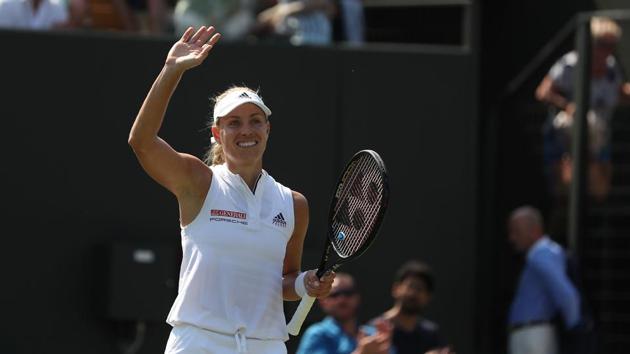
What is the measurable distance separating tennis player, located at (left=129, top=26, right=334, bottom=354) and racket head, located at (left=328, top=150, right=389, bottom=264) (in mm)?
185

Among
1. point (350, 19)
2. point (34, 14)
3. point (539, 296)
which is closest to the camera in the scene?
point (539, 296)

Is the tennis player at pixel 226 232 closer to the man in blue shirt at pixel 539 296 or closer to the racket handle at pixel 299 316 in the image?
the racket handle at pixel 299 316

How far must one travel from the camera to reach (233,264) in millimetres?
4812

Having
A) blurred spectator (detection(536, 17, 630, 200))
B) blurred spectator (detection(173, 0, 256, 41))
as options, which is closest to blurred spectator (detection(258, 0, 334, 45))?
blurred spectator (detection(173, 0, 256, 41))

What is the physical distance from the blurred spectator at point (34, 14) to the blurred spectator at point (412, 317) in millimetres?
3070

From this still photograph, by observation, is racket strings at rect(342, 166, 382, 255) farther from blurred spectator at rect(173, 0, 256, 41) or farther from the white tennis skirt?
blurred spectator at rect(173, 0, 256, 41)

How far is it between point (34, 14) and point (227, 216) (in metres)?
5.47

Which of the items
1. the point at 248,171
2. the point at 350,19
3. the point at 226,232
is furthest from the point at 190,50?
the point at 350,19

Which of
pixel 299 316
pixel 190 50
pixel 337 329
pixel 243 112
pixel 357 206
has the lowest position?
pixel 337 329

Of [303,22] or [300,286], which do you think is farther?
[303,22]

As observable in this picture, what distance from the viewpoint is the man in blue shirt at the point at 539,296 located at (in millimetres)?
9594

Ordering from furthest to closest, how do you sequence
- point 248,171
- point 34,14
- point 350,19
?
point 350,19 → point 34,14 → point 248,171

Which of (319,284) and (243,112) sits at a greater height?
(243,112)

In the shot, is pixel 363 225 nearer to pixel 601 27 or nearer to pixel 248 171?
pixel 248 171
